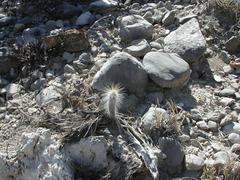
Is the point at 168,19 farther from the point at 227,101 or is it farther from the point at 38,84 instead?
the point at 38,84

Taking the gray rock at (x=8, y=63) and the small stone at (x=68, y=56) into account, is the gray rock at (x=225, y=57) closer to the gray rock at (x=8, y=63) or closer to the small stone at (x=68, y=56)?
the small stone at (x=68, y=56)

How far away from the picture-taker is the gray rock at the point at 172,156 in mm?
4023

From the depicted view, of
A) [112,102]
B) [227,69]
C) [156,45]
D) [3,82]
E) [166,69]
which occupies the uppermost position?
[112,102]

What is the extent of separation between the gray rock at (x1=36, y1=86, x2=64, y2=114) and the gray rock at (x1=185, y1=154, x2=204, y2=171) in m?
1.09

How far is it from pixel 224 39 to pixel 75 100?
5.53 feet

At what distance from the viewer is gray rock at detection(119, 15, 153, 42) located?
17.0 feet

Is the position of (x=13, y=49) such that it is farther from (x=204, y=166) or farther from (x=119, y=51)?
(x=204, y=166)

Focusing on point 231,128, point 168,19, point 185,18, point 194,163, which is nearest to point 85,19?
point 168,19

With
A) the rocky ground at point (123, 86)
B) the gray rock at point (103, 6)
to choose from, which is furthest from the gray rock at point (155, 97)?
the gray rock at point (103, 6)

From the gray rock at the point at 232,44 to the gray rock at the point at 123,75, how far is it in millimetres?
1038

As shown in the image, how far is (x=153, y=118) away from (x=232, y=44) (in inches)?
54.6

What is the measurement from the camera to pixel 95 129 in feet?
13.1

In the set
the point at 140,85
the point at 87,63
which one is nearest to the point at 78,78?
the point at 87,63

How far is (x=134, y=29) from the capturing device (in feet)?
17.1
